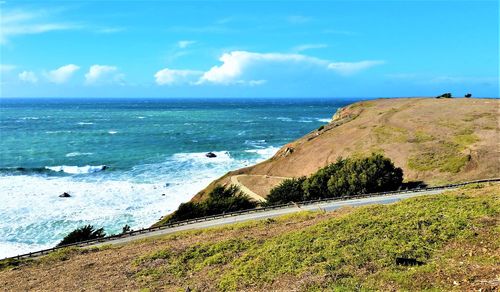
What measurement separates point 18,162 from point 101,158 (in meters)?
13.7

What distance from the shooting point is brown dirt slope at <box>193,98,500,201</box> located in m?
46.7

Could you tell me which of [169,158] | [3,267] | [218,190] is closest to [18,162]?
[169,158]

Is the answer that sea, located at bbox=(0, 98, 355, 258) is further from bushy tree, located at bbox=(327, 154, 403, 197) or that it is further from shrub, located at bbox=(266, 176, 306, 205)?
bushy tree, located at bbox=(327, 154, 403, 197)

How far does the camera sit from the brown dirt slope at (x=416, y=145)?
4666cm

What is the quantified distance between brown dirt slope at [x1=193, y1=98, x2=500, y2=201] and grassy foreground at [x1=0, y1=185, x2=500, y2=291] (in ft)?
64.7

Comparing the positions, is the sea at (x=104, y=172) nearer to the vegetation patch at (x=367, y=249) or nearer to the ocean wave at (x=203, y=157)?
the ocean wave at (x=203, y=157)

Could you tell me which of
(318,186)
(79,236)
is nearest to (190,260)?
(79,236)

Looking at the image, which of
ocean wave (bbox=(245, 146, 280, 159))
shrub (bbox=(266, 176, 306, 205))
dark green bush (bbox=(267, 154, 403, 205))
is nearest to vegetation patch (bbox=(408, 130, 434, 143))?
dark green bush (bbox=(267, 154, 403, 205))

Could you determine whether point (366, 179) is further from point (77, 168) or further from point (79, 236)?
point (77, 168)

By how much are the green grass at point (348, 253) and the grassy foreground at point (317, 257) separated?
0.04 meters

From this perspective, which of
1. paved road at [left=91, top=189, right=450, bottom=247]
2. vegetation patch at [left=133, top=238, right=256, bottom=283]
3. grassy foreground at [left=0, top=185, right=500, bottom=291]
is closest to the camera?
grassy foreground at [left=0, top=185, right=500, bottom=291]

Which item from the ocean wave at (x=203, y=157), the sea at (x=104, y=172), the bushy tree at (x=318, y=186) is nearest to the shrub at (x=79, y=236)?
the sea at (x=104, y=172)

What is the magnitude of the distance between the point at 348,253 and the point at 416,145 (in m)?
41.3

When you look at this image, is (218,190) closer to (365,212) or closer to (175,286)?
(365,212)
